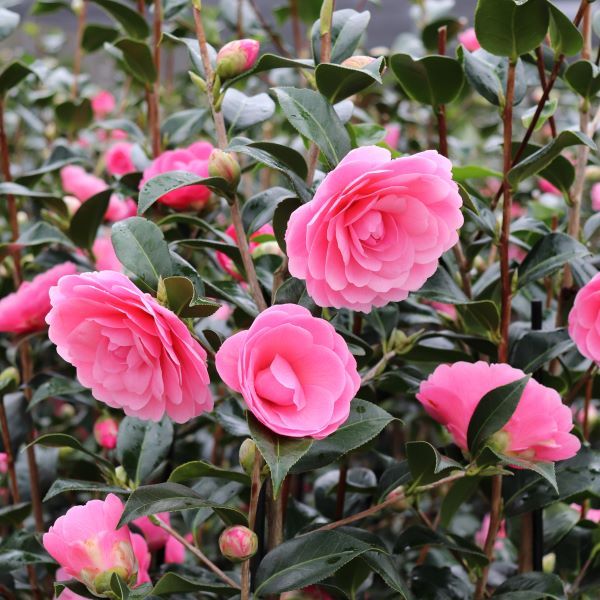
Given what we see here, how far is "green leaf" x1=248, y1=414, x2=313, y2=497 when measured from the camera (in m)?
0.62

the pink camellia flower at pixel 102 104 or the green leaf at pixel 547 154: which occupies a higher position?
the green leaf at pixel 547 154

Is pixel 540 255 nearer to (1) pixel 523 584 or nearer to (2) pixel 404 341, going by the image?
(2) pixel 404 341

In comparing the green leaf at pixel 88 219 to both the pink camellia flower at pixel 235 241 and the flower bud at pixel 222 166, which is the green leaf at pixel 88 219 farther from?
the flower bud at pixel 222 166

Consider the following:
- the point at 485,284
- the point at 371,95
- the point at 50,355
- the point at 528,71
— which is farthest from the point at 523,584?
the point at 371,95

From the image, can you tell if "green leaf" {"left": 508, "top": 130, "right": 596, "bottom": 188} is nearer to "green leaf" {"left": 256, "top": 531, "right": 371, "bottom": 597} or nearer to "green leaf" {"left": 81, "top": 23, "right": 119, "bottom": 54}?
"green leaf" {"left": 256, "top": 531, "right": 371, "bottom": 597}

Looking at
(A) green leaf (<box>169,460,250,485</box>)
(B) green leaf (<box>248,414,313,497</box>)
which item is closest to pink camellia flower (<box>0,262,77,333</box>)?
(A) green leaf (<box>169,460,250,485</box>)

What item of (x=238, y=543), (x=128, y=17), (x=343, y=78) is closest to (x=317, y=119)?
(x=343, y=78)

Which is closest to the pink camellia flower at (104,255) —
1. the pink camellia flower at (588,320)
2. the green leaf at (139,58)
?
the green leaf at (139,58)

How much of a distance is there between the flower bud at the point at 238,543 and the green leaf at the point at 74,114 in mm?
1057

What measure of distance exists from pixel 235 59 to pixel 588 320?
0.41 meters

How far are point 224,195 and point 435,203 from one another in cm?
21

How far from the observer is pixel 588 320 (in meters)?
0.81

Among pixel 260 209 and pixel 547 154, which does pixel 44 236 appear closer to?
pixel 260 209

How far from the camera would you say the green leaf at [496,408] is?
2.51 ft
